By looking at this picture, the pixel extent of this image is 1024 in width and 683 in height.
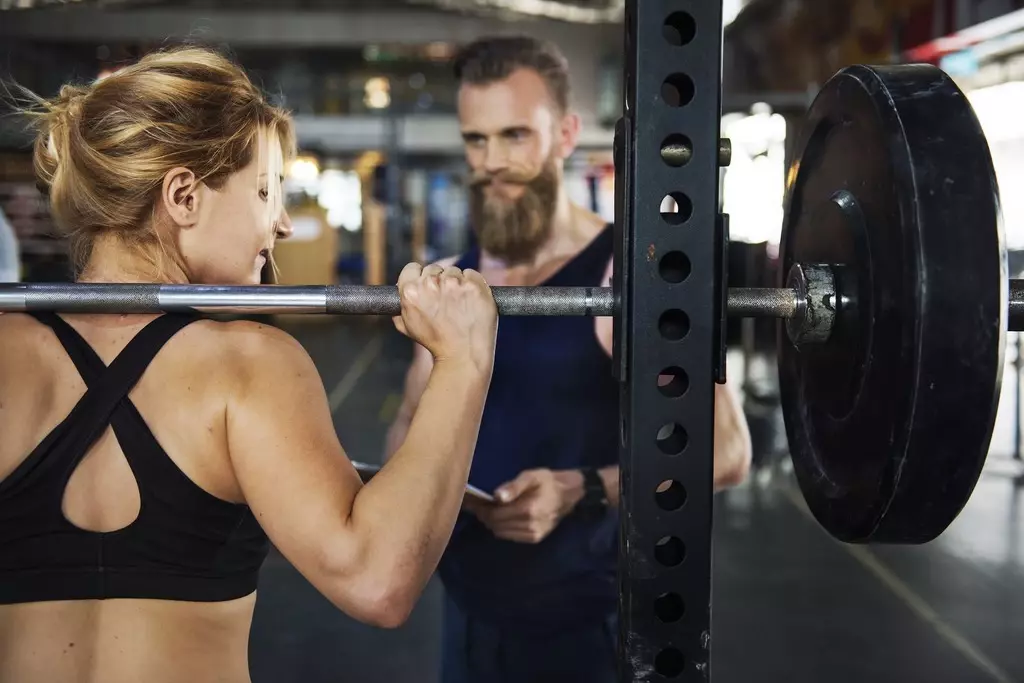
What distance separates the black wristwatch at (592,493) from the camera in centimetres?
151

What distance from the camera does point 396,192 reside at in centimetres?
970

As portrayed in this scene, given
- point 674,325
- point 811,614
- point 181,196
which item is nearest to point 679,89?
point 674,325

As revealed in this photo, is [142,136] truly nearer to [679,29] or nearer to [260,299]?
[260,299]

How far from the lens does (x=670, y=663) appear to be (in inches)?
30.8

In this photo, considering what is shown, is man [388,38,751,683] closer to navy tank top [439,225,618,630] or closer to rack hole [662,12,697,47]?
navy tank top [439,225,618,630]

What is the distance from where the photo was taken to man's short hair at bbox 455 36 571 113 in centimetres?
171

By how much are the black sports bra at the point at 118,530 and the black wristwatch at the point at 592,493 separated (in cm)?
71

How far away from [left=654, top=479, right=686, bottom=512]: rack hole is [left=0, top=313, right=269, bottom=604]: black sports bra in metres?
0.44

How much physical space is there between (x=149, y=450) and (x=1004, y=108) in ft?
21.8

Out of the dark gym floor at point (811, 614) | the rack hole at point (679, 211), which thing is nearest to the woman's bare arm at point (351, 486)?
the rack hole at point (679, 211)

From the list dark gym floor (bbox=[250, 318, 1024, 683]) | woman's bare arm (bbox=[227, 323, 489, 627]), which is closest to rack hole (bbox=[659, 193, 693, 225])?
woman's bare arm (bbox=[227, 323, 489, 627])

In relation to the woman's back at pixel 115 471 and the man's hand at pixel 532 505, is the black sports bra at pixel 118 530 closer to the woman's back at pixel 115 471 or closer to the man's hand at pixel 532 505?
the woman's back at pixel 115 471

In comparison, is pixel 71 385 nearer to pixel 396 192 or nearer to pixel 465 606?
pixel 465 606

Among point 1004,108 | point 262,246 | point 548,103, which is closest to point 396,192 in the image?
point 1004,108
